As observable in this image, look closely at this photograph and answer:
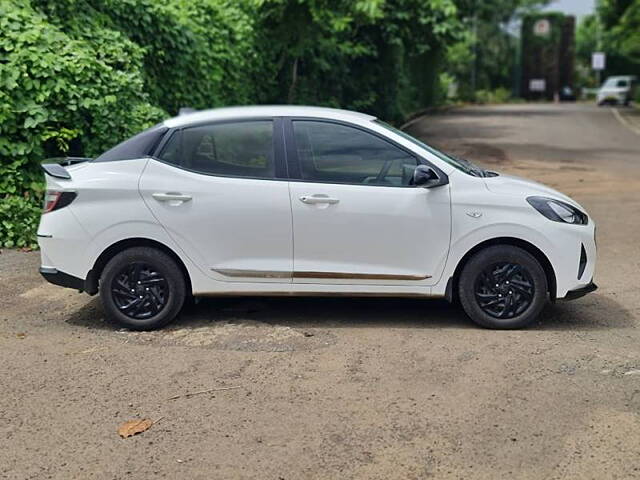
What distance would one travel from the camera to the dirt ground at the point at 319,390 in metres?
4.16

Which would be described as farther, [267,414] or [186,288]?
[186,288]

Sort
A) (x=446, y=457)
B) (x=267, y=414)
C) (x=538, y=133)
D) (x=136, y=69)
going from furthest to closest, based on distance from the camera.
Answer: (x=538, y=133) → (x=136, y=69) → (x=267, y=414) → (x=446, y=457)

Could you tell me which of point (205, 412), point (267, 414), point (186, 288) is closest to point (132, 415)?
point (205, 412)

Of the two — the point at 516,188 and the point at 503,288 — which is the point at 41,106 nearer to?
the point at 516,188

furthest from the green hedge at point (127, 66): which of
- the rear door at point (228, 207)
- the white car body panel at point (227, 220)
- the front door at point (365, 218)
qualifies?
the front door at point (365, 218)

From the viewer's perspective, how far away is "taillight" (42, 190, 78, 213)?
6172 mm

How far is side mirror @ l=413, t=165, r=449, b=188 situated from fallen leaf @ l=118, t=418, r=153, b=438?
2602mm

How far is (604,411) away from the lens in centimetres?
471

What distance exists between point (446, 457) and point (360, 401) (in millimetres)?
817

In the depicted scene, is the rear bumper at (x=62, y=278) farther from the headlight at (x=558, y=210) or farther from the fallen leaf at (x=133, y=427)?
the headlight at (x=558, y=210)

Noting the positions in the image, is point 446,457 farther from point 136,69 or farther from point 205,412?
point 136,69

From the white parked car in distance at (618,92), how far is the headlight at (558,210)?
147 ft

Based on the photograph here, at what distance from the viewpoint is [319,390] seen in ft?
16.6

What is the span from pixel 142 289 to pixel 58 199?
91 centimetres
